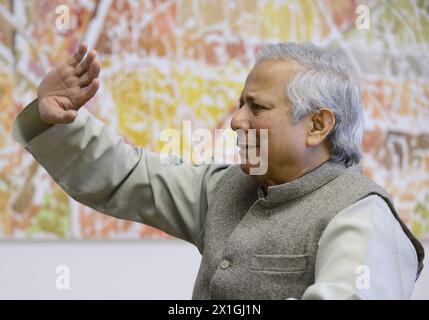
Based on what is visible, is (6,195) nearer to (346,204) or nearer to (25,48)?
(25,48)

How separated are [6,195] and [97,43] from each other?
62cm

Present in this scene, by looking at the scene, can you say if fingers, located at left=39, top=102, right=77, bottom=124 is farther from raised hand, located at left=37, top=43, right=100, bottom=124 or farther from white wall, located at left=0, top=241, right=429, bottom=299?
white wall, located at left=0, top=241, right=429, bottom=299

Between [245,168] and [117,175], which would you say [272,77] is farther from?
[117,175]

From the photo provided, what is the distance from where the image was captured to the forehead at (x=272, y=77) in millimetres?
1329

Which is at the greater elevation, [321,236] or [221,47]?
[221,47]

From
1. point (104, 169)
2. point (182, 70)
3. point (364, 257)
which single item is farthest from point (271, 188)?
point (182, 70)

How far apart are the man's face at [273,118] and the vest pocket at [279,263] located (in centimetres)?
19

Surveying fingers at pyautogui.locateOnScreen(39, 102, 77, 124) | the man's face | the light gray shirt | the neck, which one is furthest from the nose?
fingers at pyautogui.locateOnScreen(39, 102, 77, 124)

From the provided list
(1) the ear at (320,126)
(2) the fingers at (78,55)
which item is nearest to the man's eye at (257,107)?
(1) the ear at (320,126)

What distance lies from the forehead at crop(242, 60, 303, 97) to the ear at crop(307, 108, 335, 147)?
0.08 metres

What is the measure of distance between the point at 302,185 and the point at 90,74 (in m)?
0.47

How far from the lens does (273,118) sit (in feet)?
4.39
